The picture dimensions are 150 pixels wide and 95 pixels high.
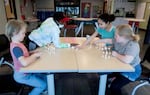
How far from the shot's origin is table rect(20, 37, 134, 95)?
151 centimetres

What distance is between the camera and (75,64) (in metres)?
1.64

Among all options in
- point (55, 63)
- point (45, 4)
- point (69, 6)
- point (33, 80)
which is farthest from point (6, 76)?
point (69, 6)

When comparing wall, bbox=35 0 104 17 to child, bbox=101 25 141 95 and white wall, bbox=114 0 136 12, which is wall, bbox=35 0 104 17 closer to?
white wall, bbox=114 0 136 12

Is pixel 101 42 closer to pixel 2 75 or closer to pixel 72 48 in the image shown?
pixel 72 48

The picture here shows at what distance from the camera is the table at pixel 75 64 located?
1.51 m

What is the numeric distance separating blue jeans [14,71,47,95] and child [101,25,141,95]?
91 centimetres

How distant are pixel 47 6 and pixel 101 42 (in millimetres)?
9350

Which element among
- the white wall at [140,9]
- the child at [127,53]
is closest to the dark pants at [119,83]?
the child at [127,53]

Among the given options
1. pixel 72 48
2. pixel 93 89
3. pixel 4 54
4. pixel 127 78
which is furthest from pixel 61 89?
pixel 4 54

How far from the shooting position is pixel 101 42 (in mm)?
2549

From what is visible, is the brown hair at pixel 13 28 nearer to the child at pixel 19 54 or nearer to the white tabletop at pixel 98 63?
the child at pixel 19 54

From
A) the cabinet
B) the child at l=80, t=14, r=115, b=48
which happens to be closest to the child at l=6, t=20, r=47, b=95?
the child at l=80, t=14, r=115, b=48

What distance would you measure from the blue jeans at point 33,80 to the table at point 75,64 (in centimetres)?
11

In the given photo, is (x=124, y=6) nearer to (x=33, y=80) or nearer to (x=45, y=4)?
(x=45, y=4)
